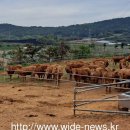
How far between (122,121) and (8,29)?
121626 millimetres

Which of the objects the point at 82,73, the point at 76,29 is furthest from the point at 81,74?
the point at 76,29

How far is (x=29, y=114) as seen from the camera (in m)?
13.3

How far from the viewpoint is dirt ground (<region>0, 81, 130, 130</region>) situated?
11.7m

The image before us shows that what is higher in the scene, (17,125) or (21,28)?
(21,28)

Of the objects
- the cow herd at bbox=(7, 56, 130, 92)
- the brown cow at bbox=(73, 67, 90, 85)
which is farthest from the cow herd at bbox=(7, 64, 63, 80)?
the brown cow at bbox=(73, 67, 90, 85)

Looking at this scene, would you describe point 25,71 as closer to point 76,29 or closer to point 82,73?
point 82,73

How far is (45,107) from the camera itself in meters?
14.9

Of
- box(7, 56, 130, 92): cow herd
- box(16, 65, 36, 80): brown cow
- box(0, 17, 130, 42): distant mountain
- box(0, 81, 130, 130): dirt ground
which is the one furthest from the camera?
box(0, 17, 130, 42): distant mountain

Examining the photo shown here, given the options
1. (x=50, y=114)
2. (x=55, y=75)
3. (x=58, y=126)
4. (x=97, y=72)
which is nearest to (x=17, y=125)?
(x=58, y=126)

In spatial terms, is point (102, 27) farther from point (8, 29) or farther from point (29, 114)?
point (29, 114)

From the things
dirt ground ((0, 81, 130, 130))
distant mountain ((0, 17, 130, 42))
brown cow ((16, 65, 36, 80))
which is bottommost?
dirt ground ((0, 81, 130, 130))

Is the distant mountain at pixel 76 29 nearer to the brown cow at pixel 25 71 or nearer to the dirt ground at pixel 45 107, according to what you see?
the brown cow at pixel 25 71

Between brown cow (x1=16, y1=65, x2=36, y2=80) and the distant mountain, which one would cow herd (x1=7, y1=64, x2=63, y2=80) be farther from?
the distant mountain

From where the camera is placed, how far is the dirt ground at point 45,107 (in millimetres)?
11695
